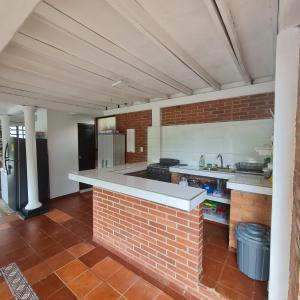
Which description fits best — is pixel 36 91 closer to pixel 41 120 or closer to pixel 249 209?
pixel 41 120

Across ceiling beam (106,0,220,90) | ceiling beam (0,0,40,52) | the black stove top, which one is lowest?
the black stove top

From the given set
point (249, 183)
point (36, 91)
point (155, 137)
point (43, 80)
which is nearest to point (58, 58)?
point (43, 80)

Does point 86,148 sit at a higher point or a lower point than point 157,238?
higher

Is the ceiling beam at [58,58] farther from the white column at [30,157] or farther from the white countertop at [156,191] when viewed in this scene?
the white column at [30,157]

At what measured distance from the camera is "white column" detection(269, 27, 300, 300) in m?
1.27

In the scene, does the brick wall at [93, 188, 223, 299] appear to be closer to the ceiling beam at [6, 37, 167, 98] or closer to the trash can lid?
the trash can lid

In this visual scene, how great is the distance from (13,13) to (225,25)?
1458mm

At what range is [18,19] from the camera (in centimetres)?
109

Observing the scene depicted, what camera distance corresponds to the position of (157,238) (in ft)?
6.30

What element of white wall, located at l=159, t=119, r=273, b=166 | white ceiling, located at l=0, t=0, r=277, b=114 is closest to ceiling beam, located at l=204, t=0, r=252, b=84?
white ceiling, located at l=0, t=0, r=277, b=114

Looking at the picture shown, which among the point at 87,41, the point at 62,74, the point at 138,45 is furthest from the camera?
the point at 62,74

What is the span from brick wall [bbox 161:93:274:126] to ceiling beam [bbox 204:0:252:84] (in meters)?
1.10

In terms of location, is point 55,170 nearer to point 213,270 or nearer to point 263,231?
point 213,270

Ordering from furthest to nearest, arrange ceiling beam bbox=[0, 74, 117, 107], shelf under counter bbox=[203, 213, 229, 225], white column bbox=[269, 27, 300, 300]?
1. shelf under counter bbox=[203, 213, 229, 225]
2. ceiling beam bbox=[0, 74, 117, 107]
3. white column bbox=[269, 27, 300, 300]
